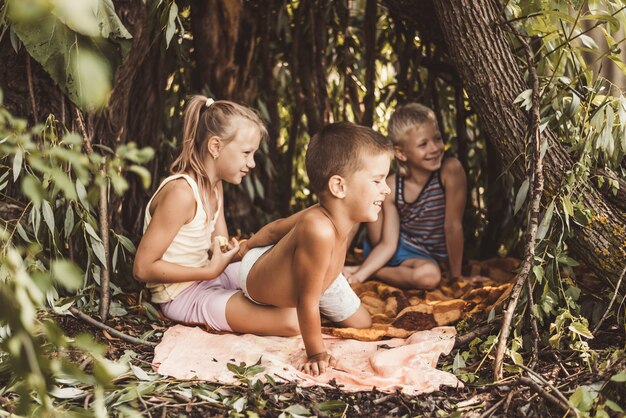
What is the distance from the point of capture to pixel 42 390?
1.07 m

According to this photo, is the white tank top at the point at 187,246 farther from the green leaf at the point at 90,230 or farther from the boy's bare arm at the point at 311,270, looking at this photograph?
the boy's bare arm at the point at 311,270

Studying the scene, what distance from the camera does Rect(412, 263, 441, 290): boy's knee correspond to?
3184mm

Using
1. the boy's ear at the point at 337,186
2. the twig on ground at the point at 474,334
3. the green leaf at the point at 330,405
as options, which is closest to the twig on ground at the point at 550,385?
the twig on ground at the point at 474,334

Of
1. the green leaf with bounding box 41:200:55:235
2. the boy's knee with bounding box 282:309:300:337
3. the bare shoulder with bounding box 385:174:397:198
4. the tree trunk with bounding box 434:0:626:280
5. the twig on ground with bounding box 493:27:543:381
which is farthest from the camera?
the bare shoulder with bounding box 385:174:397:198

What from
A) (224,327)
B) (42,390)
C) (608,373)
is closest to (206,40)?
(224,327)

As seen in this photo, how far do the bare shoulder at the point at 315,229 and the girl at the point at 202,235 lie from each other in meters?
0.41

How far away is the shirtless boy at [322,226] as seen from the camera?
2.21 meters

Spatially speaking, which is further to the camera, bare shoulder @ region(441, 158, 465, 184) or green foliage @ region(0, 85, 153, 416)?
bare shoulder @ region(441, 158, 465, 184)

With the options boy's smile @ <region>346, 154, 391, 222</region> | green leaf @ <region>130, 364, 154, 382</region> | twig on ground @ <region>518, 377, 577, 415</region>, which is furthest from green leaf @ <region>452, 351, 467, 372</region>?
green leaf @ <region>130, 364, 154, 382</region>

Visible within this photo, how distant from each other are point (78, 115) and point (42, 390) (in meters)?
1.76

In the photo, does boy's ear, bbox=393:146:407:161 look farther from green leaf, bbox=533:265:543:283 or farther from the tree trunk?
green leaf, bbox=533:265:543:283

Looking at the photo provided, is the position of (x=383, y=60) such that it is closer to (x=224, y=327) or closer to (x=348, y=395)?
(x=224, y=327)

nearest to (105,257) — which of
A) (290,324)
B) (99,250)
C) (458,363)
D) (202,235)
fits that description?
(99,250)

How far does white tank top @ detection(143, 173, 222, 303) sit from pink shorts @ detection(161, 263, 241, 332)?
0.03 metres
